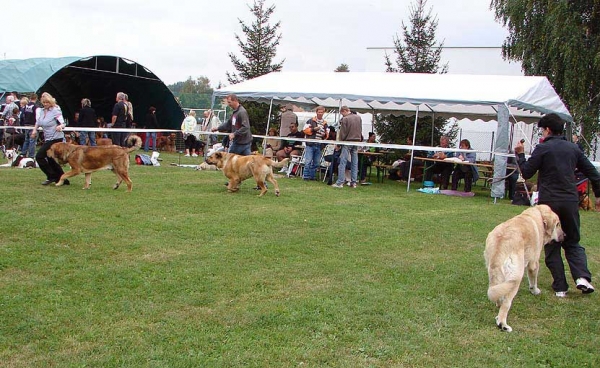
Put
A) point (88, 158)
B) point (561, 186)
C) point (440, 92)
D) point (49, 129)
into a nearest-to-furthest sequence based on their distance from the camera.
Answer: point (561, 186) → point (88, 158) → point (49, 129) → point (440, 92)

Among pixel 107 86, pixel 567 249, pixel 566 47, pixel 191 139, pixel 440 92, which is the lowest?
pixel 567 249

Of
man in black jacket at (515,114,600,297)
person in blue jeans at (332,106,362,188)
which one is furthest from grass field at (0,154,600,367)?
person in blue jeans at (332,106,362,188)

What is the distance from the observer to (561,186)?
17.6 ft

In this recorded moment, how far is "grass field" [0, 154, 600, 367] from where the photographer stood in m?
3.82

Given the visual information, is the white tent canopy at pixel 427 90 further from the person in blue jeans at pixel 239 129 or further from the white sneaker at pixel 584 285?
the white sneaker at pixel 584 285

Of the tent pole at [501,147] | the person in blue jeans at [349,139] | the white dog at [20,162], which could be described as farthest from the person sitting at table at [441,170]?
the white dog at [20,162]

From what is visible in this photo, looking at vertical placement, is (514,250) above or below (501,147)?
below

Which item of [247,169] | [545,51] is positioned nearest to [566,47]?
[545,51]

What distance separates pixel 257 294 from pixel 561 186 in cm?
301

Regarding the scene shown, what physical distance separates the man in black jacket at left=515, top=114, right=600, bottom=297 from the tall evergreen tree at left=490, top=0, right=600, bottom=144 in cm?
1545

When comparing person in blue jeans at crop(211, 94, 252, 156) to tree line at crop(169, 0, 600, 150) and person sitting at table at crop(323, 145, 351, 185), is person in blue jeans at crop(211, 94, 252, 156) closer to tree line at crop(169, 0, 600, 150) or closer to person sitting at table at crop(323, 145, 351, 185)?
person sitting at table at crop(323, 145, 351, 185)

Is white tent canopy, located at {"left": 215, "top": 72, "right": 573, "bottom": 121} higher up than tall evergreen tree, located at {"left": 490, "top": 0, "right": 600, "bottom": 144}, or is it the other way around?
tall evergreen tree, located at {"left": 490, "top": 0, "right": 600, "bottom": 144}

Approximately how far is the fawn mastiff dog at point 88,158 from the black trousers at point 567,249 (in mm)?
7606

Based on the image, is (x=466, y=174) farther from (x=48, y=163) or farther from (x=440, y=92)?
(x=48, y=163)
